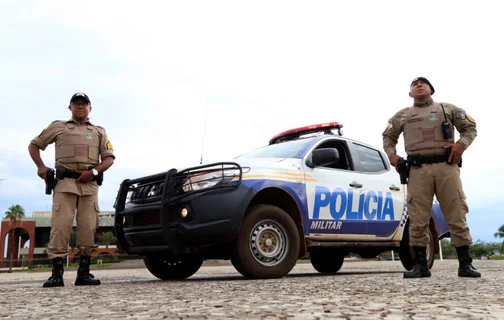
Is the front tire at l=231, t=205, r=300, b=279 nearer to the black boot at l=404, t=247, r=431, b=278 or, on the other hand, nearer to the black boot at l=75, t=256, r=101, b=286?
the black boot at l=404, t=247, r=431, b=278

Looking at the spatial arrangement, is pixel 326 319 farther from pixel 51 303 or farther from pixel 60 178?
pixel 60 178

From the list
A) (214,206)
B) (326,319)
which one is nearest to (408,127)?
(214,206)

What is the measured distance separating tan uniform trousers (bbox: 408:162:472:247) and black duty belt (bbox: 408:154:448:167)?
0.04 m

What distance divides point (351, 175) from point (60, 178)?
3.44 metres

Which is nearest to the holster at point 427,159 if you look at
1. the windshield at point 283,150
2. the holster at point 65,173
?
the windshield at point 283,150

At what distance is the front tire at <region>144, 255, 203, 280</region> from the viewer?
6.05 meters

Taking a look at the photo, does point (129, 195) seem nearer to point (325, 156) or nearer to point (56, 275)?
point (56, 275)

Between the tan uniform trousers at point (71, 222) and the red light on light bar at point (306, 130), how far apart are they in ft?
9.17

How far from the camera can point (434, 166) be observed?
5066mm

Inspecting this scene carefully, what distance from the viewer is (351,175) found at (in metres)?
6.31

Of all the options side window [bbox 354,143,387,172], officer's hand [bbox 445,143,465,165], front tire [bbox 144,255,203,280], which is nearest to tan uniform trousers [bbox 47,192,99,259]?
front tire [bbox 144,255,203,280]

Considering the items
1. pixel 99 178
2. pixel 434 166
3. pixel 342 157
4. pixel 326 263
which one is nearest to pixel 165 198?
pixel 99 178

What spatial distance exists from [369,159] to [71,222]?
3961 millimetres

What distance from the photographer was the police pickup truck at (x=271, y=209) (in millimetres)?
4980
